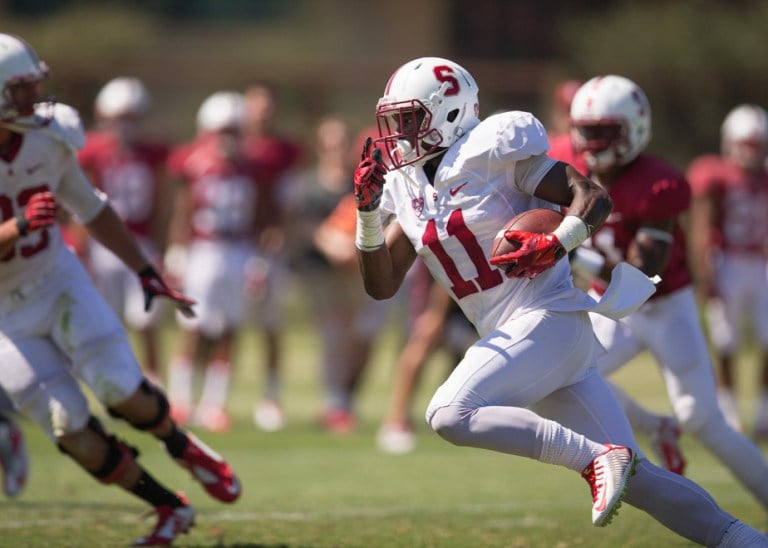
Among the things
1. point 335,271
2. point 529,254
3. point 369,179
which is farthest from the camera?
point 335,271

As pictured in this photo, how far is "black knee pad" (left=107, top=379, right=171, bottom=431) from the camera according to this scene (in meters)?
4.75

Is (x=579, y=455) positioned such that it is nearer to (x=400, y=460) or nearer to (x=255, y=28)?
(x=400, y=460)

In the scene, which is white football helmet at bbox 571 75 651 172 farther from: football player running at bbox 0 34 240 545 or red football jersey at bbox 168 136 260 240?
red football jersey at bbox 168 136 260 240

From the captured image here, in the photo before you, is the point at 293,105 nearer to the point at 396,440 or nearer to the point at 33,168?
the point at 396,440

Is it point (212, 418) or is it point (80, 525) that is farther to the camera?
point (212, 418)

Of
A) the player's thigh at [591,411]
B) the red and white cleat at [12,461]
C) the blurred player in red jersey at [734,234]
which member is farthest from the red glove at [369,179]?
the blurred player in red jersey at [734,234]

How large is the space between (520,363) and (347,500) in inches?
86.0

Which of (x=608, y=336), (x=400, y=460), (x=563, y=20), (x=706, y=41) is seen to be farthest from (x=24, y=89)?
(x=563, y=20)

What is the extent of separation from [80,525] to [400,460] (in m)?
2.63

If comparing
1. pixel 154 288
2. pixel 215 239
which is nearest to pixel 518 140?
pixel 154 288

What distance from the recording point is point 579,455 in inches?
151

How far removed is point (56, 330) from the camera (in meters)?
4.69

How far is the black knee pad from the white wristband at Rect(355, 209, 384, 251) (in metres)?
1.11

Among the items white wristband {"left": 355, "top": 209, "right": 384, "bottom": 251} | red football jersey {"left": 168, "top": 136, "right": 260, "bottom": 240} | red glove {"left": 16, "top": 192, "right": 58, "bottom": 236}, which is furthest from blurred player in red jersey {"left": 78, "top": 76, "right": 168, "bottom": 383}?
white wristband {"left": 355, "top": 209, "right": 384, "bottom": 251}
